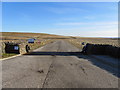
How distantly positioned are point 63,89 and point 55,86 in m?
0.48

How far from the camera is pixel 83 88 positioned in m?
6.06

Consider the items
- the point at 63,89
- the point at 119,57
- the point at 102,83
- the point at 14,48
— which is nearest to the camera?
the point at 63,89

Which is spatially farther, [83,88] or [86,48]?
[86,48]

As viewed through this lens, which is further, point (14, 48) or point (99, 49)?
point (99, 49)

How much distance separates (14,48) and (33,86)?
13807mm

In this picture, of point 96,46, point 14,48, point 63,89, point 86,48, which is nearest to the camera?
point 63,89

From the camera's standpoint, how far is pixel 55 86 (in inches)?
247

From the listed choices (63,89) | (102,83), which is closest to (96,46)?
(102,83)

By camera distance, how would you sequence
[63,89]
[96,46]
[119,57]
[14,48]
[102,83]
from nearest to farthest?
[63,89], [102,83], [119,57], [14,48], [96,46]

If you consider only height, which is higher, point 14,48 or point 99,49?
point 14,48

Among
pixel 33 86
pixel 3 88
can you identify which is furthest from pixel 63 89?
pixel 3 88

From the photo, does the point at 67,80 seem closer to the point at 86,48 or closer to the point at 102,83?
the point at 102,83

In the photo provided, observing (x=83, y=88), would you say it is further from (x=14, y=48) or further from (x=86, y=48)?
(x=86, y=48)

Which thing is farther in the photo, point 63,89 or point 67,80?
point 67,80
